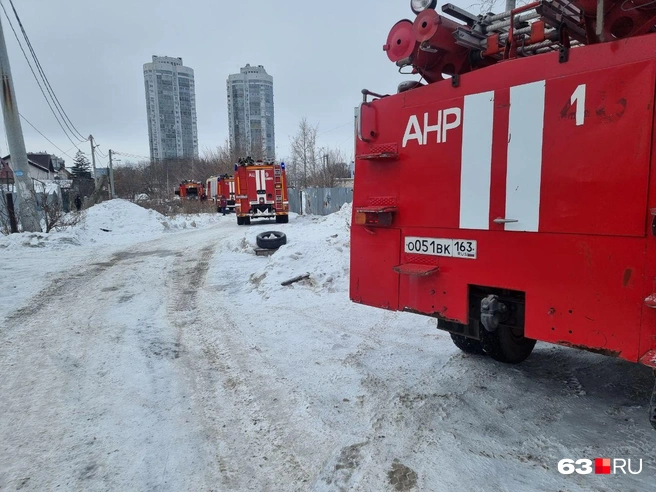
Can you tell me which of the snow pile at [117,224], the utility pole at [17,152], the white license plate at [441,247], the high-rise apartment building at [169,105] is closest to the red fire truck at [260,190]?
the snow pile at [117,224]

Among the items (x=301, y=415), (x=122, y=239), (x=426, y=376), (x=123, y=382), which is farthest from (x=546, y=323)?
(x=122, y=239)

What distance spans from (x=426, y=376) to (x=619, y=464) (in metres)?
1.60

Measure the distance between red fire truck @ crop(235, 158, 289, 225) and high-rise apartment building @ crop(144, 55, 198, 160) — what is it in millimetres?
41790

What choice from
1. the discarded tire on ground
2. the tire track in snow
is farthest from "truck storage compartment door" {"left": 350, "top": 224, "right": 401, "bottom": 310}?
the discarded tire on ground

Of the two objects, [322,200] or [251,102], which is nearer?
[322,200]

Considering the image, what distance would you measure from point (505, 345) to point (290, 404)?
6.78 ft

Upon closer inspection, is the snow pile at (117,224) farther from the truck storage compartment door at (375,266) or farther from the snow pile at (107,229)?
the truck storage compartment door at (375,266)

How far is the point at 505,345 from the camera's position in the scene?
4059mm

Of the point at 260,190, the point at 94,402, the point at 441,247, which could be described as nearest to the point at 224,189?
the point at 260,190

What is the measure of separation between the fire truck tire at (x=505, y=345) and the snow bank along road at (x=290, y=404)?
3.9 inches

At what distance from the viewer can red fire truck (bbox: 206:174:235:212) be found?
1242 inches

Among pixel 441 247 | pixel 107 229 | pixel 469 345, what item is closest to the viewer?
pixel 441 247

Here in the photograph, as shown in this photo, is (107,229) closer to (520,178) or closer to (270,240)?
(270,240)

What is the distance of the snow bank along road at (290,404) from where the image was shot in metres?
2.59
